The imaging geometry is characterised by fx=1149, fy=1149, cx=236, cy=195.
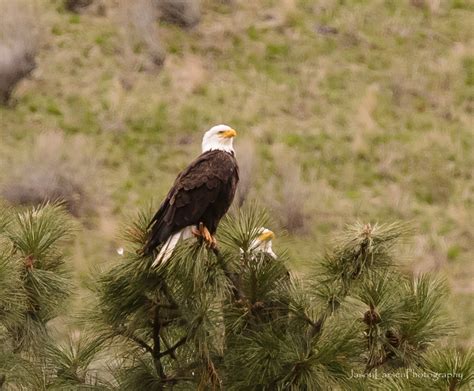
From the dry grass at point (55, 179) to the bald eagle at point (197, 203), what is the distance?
7.78 m

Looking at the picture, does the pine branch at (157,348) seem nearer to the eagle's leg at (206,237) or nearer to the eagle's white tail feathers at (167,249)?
the eagle's white tail feathers at (167,249)

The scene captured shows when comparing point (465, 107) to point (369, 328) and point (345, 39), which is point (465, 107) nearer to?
point (345, 39)

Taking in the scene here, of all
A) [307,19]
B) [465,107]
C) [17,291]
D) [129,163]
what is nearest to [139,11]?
[307,19]

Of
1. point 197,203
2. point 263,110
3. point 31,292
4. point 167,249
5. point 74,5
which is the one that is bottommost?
point 263,110

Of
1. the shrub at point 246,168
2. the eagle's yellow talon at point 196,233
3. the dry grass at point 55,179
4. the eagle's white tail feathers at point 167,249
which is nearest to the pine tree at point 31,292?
the eagle's white tail feathers at point 167,249

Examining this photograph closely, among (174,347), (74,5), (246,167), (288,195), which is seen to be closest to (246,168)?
(246,167)

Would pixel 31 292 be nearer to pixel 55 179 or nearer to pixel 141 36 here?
pixel 55 179

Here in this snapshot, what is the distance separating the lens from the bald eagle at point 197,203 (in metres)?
5.79

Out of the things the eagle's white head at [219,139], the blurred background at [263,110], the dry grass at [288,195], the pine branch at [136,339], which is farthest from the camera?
the blurred background at [263,110]

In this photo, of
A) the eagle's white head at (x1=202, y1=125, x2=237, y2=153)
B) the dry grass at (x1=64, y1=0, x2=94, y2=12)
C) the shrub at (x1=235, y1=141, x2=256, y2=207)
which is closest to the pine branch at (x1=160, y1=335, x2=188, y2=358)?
the eagle's white head at (x1=202, y1=125, x2=237, y2=153)

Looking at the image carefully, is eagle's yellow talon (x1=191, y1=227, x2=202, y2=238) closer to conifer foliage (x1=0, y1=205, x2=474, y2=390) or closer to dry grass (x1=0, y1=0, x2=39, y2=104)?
conifer foliage (x1=0, y1=205, x2=474, y2=390)

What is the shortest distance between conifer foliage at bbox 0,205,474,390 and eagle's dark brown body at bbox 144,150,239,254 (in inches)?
4.7

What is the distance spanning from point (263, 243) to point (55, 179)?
9436mm

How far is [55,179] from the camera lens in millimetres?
15070
